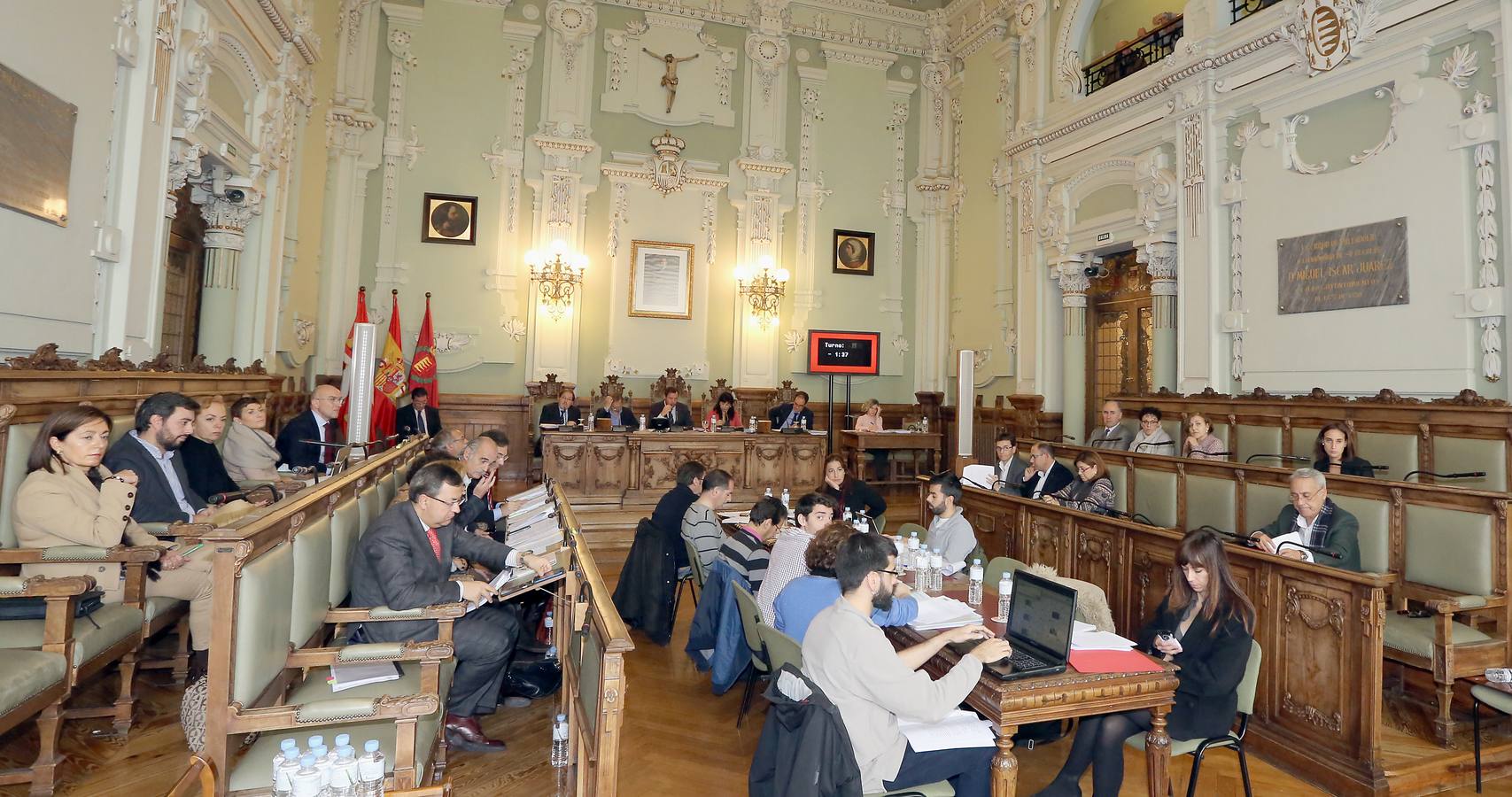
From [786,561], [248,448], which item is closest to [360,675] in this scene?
[786,561]

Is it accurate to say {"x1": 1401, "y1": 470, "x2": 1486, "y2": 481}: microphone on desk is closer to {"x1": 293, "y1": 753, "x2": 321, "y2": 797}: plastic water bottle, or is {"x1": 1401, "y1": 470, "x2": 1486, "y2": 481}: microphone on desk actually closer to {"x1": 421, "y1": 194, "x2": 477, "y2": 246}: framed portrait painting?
{"x1": 293, "y1": 753, "x2": 321, "y2": 797}: plastic water bottle

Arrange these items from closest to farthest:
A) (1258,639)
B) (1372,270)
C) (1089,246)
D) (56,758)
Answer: (56,758)
(1258,639)
(1372,270)
(1089,246)

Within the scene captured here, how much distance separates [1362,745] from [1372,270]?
14.3ft

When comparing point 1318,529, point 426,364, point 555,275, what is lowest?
point 1318,529

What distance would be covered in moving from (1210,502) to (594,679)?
13.0 ft

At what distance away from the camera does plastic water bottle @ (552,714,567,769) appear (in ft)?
9.84

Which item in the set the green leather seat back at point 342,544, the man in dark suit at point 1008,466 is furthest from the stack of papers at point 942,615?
the man in dark suit at point 1008,466

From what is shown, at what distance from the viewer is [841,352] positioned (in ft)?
34.7

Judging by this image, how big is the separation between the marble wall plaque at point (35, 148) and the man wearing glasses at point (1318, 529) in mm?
5998

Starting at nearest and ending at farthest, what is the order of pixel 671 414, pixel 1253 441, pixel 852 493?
pixel 852 493
pixel 1253 441
pixel 671 414

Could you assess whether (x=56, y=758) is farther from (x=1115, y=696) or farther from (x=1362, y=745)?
(x=1362, y=745)

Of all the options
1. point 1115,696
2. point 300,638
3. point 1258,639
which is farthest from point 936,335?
point 300,638

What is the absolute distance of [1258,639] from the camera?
3.33 m

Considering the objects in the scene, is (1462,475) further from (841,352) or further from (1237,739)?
(841,352)
